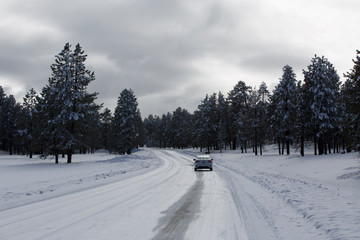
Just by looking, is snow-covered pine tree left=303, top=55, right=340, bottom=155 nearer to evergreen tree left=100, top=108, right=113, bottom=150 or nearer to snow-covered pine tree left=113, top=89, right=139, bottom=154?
snow-covered pine tree left=113, top=89, right=139, bottom=154

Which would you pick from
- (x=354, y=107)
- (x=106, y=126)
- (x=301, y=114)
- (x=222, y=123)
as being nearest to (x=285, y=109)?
(x=301, y=114)

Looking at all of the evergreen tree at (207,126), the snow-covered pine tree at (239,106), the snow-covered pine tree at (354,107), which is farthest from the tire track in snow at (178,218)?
the evergreen tree at (207,126)

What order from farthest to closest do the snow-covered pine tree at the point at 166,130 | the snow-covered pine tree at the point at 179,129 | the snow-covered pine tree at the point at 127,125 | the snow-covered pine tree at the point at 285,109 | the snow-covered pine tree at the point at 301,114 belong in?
the snow-covered pine tree at the point at 166,130, the snow-covered pine tree at the point at 179,129, the snow-covered pine tree at the point at 127,125, the snow-covered pine tree at the point at 285,109, the snow-covered pine tree at the point at 301,114

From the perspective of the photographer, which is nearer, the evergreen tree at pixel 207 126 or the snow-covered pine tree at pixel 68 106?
the snow-covered pine tree at pixel 68 106

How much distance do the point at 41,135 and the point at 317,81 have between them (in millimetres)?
37766

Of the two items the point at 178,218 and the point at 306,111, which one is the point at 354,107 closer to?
the point at 178,218

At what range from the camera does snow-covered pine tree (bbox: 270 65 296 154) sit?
44.0m

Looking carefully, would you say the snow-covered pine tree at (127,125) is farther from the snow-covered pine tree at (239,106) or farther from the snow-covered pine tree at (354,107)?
the snow-covered pine tree at (354,107)

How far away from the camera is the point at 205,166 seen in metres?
26.1

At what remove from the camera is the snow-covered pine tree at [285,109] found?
44.0m

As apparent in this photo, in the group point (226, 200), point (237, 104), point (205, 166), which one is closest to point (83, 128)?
point (205, 166)

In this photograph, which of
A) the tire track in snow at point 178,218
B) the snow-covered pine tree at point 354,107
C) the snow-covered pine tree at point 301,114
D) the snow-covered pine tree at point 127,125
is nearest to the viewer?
the tire track in snow at point 178,218

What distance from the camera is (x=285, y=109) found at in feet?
148

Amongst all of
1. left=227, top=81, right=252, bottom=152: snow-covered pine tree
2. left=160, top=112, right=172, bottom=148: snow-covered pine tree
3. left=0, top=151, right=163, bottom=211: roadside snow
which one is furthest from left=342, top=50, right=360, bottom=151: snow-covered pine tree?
left=160, top=112, right=172, bottom=148: snow-covered pine tree
